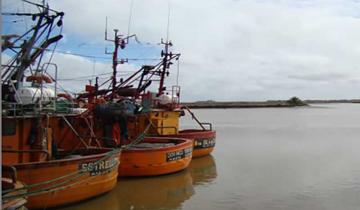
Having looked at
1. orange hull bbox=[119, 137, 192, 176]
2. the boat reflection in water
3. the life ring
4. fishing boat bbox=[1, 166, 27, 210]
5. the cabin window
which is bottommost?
the boat reflection in water

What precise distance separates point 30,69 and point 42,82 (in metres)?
0.84

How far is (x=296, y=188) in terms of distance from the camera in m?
11.6

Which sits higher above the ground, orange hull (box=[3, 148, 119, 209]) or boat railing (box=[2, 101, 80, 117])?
boat railing (box=[2, 101, 80, 117])

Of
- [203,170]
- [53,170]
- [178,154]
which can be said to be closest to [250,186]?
[178,154]

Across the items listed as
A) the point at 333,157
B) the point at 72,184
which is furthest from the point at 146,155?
the point at 333,157

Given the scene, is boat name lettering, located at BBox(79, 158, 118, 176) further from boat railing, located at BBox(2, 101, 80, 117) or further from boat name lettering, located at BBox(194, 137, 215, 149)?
boat name lettering, located at BBox(194, 137, 215, 149)

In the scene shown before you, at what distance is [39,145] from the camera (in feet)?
31.4

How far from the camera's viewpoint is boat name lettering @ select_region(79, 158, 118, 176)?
9.07 metres

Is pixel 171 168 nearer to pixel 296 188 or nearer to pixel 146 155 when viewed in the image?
pixel 146 155

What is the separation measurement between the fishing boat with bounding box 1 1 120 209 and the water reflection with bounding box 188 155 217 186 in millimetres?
3570

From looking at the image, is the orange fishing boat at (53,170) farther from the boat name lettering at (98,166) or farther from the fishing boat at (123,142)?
the fishing boat at (123,142)

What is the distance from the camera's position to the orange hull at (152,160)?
39.3 ft

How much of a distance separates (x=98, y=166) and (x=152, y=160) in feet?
10.0

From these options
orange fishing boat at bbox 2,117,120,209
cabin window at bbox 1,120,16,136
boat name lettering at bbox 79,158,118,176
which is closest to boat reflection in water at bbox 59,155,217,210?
orange fishing boat at bbox 2,117,120,209
